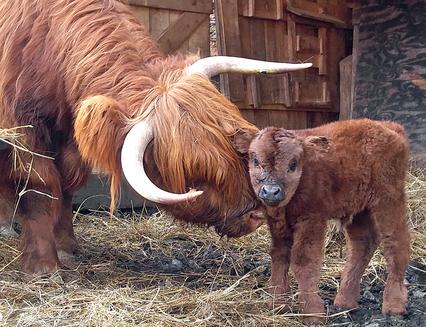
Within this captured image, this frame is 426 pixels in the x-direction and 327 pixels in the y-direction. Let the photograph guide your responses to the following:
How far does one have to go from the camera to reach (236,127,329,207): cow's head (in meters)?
3.73

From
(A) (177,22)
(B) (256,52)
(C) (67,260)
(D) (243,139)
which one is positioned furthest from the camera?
(B) (256,52)

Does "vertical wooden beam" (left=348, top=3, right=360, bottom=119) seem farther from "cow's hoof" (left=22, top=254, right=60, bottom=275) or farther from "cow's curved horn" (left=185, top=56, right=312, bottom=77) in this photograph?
"cow's hoof" (left=22, top=254, right=60, bottom=275)

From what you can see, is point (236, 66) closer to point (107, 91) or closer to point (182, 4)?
point (107, 91)

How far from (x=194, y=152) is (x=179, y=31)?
3.53 m

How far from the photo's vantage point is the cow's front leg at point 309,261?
3906mm

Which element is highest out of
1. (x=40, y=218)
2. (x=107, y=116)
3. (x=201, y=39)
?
(x=201, y=39)

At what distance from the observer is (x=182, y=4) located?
24.2ft

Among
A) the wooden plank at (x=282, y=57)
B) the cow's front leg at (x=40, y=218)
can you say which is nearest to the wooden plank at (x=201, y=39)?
the wooden plank at (x=282, y=57)

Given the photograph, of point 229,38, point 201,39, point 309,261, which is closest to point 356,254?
point 309,261

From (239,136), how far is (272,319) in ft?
2.87

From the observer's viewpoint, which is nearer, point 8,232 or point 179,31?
point 8,232

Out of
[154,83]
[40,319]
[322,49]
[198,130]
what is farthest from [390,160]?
[322,49]

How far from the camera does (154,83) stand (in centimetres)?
438

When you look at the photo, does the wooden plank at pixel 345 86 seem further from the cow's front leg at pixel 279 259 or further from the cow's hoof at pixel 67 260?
the cow's front leg at pixel 279 259
